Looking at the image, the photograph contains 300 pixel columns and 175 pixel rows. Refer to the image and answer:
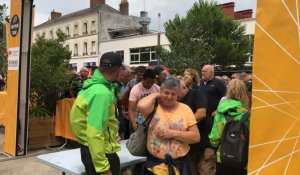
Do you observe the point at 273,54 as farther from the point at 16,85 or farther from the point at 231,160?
the point at 16,85

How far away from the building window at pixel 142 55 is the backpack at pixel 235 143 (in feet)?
115

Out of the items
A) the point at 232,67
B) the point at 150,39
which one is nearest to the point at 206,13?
the point at 232,67

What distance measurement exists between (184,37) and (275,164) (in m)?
23.1

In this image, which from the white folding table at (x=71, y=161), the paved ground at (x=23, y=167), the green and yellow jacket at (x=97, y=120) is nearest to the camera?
the green and yellow jacket at (x=97, y=120)

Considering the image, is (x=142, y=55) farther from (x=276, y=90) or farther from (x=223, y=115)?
(x=276, y=90)

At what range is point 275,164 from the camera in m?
1.95

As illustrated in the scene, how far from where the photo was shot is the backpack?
3.18m

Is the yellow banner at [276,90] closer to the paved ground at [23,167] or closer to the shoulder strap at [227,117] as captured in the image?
the shoulder strap at [227,117]

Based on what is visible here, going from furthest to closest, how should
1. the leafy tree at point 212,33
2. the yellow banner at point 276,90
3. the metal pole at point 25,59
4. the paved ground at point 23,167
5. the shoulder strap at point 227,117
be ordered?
the leafy tree at point 212,33
the metal pole at point 25,59
the paved ground at point 23,167
the shoulder strap at point 227,117
the yellow banner at point 276,90

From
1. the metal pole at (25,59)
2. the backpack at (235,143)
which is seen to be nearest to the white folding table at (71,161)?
the backpack at (235,143)

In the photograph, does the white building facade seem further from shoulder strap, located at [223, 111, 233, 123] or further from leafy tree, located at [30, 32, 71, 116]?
A: shoulder strap, located at [223, 111, 233, 123]

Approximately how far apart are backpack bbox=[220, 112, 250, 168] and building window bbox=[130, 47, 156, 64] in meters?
35.1

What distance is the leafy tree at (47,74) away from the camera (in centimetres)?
778

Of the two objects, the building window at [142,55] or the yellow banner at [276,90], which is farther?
the building window at [142,55]
